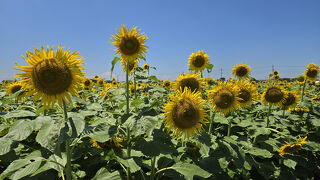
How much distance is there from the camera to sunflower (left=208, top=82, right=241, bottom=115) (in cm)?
286

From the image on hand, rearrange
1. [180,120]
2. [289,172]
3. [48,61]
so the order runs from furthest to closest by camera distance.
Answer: [289,172] → [180,120] → [48,61]

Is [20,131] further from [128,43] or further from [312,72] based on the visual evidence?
[312,72]

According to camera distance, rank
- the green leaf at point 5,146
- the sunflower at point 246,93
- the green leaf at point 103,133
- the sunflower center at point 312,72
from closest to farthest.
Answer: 1. the green leaf at point 103,133
2. the green leaf at point 5,146
3. the sunflower at point 246,93
4. the sunflower center at point 312,72

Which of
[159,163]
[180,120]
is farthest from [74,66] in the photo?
[159,163]

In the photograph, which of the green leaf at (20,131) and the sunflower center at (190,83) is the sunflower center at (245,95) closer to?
the sunflower center at (190,83)

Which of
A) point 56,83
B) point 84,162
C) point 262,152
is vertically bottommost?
point 84,162

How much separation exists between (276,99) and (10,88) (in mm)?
6747

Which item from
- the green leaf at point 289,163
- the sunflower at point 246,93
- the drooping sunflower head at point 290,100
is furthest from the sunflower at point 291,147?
the drooping sunflower head at point 290,100

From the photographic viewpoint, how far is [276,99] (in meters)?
4.18

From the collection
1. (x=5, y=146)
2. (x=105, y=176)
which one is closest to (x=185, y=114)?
(x=105, y=176)

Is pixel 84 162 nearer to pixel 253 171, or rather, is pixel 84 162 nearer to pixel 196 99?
pixel 196 99

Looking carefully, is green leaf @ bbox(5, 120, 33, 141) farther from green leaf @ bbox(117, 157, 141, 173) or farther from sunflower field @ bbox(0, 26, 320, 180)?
green leaf @ bbox(117, 157, 141, 173)

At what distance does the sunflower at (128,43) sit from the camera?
3064 millimetres

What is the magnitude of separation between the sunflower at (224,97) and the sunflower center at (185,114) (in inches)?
27.0
